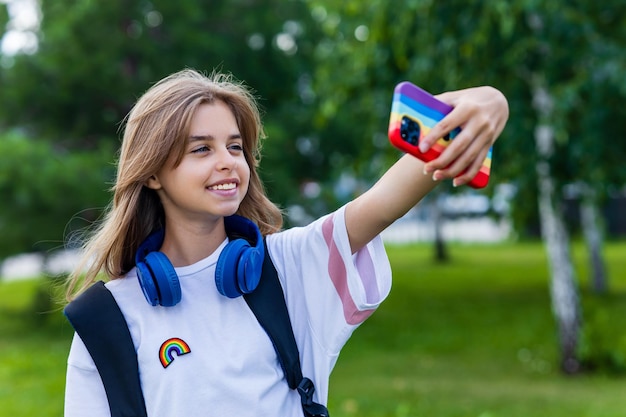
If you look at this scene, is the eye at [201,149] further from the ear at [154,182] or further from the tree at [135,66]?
the tree at [135,66]

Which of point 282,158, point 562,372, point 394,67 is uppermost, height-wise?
point 394,67

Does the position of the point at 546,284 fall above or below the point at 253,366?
below

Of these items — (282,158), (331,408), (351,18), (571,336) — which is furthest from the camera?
(282,158)

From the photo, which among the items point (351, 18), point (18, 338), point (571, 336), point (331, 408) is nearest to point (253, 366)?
point (331, 408)

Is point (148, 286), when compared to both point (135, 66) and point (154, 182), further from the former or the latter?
point (135, 66)

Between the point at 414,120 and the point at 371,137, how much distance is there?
348 inches

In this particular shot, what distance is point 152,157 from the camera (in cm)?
183

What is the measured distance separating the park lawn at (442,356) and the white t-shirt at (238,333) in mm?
1825

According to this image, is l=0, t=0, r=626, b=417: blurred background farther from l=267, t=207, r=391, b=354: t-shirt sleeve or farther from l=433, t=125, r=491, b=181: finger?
l=433, t=125, r=491, b=181: finger

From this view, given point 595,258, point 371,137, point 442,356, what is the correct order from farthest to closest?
point 595,258 → point 442,356 → point 371,137

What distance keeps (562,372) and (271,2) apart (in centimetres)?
539

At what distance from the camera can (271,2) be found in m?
10.8

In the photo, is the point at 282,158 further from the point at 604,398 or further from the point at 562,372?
the point at 604,398

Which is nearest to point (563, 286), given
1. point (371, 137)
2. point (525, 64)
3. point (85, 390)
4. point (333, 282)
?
point (525, 64)
